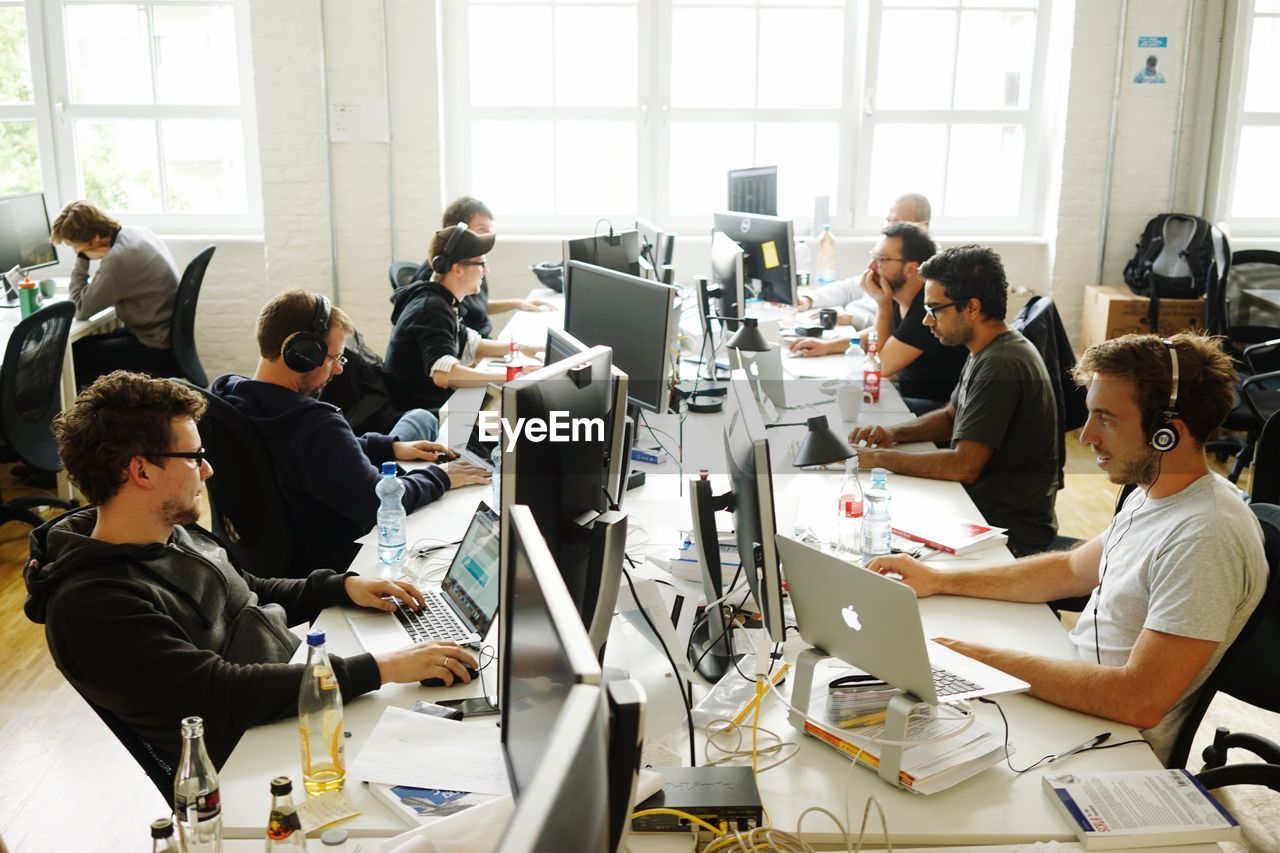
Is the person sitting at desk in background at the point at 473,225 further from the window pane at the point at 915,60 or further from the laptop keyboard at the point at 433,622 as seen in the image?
the laptop keyboard at the point at 433,622

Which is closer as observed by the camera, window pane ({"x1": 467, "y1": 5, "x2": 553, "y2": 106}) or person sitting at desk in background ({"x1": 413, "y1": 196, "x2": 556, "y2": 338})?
person sitting at desk in background ({"x1": 413, "y1": 196, "x2": 556, "y2": 338})

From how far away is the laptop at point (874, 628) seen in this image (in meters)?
1.59

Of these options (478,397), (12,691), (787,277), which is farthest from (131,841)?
(787,277)

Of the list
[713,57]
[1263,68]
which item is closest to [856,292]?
[713,57]

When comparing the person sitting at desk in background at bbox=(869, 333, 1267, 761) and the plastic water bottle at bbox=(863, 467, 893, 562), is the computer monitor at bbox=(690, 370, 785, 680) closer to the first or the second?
the person sitting at desk in background at bbox=(869, 333, 1267, 761)

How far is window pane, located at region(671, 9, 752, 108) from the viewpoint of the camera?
6.03m

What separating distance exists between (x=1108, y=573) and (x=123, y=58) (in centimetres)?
565

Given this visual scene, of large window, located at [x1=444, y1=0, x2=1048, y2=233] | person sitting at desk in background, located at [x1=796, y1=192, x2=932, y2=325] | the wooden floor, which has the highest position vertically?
large window, located at [x1=444, y1=0, x2=1048, y2=233]

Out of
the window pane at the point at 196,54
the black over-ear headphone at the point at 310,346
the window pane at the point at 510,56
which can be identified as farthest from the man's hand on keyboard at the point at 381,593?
the window pane at the point at 196,54

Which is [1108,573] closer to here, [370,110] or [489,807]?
[489,807]

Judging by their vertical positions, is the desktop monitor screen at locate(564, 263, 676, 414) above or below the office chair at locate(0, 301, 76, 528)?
above

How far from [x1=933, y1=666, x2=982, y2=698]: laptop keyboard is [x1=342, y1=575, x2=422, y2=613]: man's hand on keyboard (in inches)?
38.7

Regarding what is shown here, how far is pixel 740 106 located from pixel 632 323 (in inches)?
140

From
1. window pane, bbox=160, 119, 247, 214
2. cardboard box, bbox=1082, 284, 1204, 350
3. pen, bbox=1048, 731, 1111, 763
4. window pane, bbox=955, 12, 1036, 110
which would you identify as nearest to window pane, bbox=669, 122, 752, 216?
window pane, bbox=955, 12, 1036, 110
